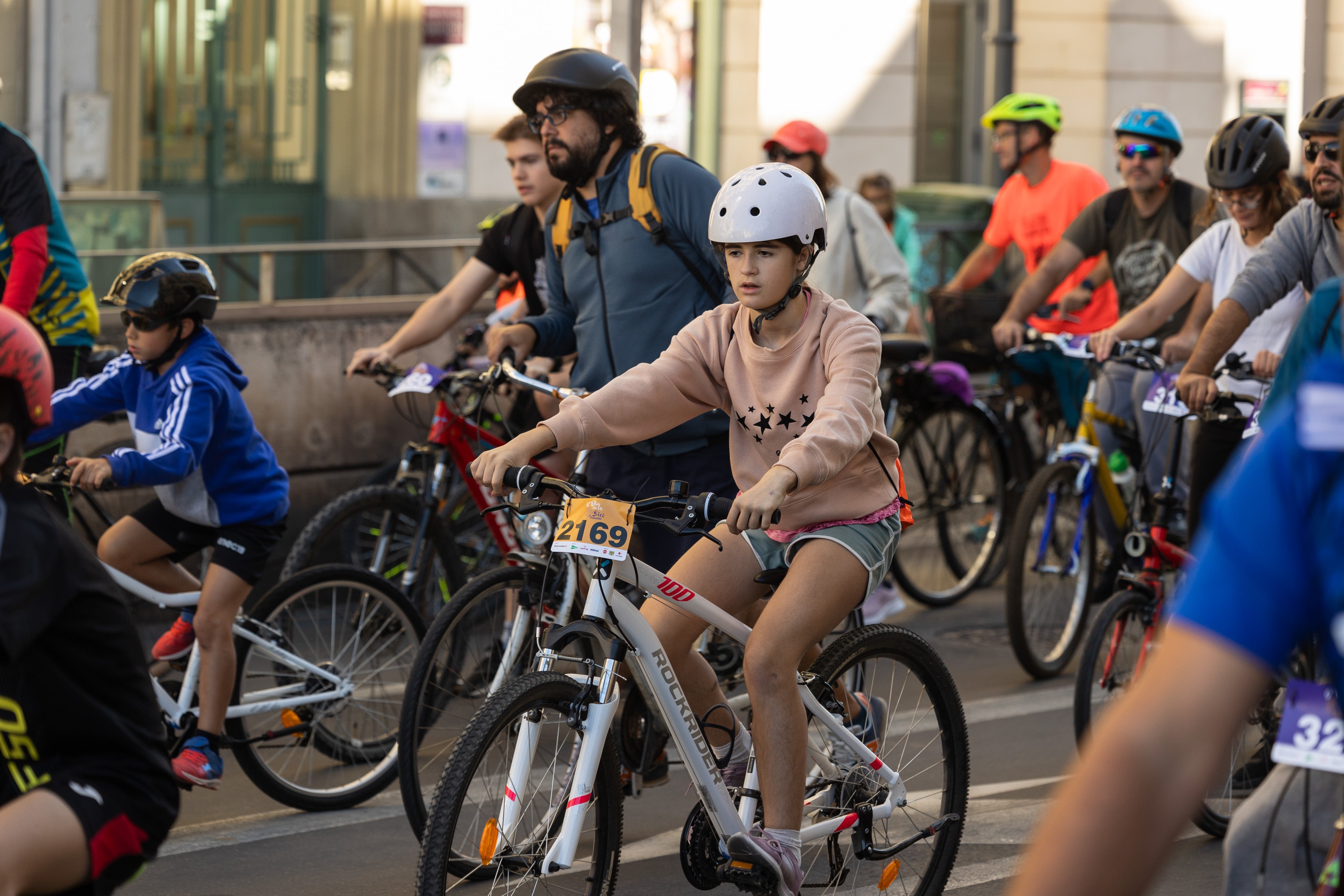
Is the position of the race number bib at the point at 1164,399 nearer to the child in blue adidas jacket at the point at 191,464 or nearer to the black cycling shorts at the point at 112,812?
the child in blue adidas jacket at the point at 191,464

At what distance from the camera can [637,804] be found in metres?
5.36

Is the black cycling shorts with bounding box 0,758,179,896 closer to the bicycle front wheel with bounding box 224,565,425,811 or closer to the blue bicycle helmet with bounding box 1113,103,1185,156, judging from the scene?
the bicycle front wheel with bounding box 224,565,425,811

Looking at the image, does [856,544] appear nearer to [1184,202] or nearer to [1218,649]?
[1218,649]

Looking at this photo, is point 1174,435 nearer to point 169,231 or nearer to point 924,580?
point 924,580

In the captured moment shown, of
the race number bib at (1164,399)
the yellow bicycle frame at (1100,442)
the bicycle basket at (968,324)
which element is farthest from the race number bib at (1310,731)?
the bicycle basket at (968,324)

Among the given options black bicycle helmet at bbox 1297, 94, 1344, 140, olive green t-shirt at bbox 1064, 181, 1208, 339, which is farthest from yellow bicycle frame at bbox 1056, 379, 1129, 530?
black bicycle helmet at bbox 1297, 94, 1344, 140

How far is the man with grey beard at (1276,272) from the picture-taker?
5031 mm

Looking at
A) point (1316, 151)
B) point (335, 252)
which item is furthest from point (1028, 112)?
point (335, 252)

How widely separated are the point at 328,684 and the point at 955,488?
4046 millimetres

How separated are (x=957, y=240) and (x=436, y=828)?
375 inches

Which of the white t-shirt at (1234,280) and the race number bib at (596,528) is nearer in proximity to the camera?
the race number bib at (596,528)

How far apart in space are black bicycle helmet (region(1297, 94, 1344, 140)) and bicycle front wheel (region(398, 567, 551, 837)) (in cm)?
277

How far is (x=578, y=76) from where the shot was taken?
202 inches

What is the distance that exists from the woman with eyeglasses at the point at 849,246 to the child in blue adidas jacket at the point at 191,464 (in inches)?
144
